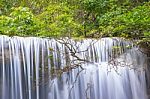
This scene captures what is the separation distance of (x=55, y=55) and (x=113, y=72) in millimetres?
1076

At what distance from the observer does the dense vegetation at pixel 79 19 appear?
611cm

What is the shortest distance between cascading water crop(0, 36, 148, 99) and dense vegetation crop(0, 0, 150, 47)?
370 millimetres

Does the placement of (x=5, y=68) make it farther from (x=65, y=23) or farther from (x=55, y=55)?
(x=65, y=23)

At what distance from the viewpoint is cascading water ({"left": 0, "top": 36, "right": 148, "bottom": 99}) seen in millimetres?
5059

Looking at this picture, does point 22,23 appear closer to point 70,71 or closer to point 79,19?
point 70,71

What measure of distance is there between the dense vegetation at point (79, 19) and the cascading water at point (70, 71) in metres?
0.37

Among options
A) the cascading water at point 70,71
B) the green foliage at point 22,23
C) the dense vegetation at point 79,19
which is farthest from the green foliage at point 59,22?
the cascading water at point 70,71

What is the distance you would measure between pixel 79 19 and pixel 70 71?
8.11 ft

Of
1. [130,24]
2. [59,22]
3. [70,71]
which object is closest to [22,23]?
[59,22]

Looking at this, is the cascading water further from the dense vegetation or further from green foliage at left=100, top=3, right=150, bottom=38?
the dense vegetation

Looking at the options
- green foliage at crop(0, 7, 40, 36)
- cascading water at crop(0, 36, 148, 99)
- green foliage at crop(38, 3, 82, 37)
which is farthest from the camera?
green foliage at crop(38, 3, 82, 37)

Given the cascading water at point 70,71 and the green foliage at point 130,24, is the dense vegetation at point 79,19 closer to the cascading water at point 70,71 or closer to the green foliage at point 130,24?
the green foliage at point 130,24

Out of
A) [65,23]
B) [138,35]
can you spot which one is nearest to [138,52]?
[138,35]

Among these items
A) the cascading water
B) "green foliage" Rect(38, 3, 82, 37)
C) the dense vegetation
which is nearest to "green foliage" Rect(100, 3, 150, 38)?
the dense vegetation
